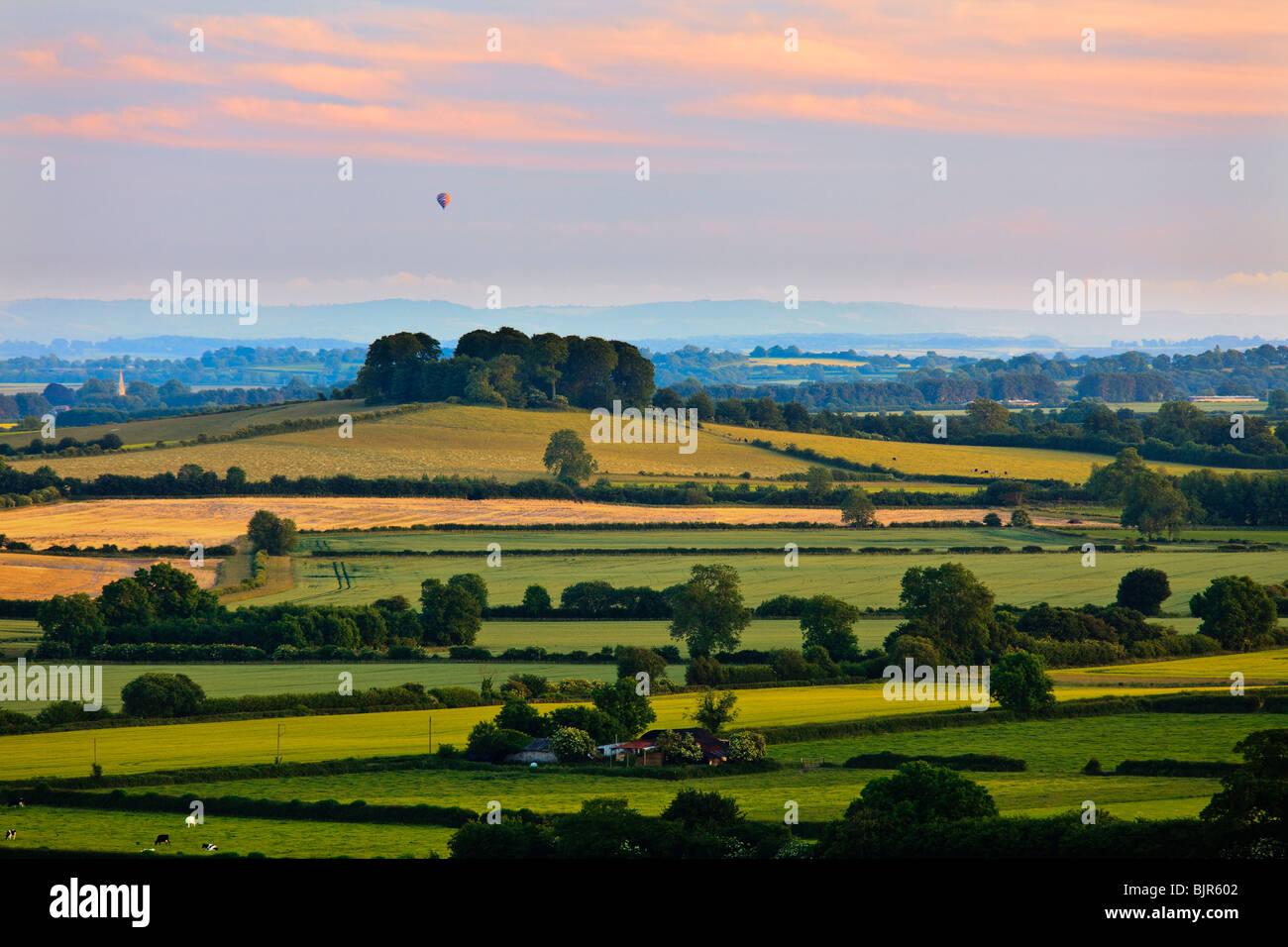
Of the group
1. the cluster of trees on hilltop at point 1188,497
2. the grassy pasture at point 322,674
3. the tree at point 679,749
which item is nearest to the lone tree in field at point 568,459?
the cluster of trees on hilltop at point 1188,497

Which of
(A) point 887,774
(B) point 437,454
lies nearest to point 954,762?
(A) point 887,774

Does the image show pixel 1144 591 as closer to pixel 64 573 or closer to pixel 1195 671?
pixel 1195 671

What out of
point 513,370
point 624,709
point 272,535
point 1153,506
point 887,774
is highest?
point 513,370

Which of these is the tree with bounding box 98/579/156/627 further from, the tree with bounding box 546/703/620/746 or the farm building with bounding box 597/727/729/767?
the farm building with bounding box 597/727/729/767

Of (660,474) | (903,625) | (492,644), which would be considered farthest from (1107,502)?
(492,644)
